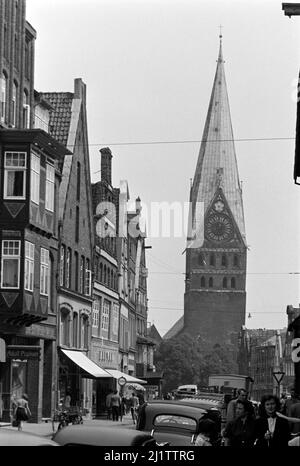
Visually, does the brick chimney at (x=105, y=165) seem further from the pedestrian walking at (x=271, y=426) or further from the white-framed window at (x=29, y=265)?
the pedestrian walking at (x=271, y=426)

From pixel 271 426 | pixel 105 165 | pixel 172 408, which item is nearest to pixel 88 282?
pixel 105 165

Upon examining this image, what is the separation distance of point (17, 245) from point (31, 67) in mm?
9505

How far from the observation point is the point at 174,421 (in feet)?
59.7

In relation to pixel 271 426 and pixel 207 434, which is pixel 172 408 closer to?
pixel 271 426

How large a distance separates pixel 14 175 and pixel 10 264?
3223mm

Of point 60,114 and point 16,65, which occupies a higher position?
point 60,114

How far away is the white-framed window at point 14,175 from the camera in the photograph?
133ft

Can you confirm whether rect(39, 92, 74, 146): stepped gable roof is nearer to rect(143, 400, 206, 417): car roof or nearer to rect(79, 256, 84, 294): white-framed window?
rect(79, 256, 84, 294): white-framed window

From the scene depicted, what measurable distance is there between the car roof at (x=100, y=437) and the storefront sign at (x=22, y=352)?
95.2 ft

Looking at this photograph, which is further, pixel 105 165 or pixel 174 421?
pixel 105 165

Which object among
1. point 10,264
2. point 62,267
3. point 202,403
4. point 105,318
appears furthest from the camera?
point 105,318

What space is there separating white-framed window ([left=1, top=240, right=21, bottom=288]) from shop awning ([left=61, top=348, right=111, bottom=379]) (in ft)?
38.1
